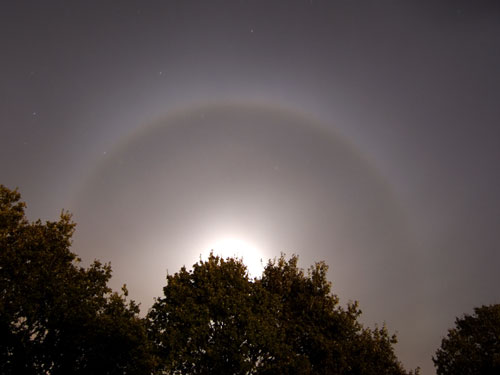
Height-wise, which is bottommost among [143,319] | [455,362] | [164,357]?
[164,357]

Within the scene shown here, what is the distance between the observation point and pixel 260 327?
3500 cm

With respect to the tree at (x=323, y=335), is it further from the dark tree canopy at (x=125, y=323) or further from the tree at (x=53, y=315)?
the tree at (x=53, y=315)

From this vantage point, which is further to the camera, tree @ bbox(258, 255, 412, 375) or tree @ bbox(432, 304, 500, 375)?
tree @ bbox(432, 304, 500, 375)

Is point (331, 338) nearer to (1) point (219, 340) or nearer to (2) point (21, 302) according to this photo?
(1) point (219, 340)

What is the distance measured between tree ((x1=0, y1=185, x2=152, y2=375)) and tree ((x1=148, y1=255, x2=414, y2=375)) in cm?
291

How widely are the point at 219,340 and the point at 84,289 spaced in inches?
517

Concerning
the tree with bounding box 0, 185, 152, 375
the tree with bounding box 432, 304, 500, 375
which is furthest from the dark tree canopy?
the tree with bounding box 432, 304, 500, 375

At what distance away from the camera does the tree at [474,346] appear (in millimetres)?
51594

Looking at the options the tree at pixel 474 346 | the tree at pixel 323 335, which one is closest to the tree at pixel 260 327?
the tree at pixel 323 335

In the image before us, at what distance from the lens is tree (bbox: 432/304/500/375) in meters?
51.6

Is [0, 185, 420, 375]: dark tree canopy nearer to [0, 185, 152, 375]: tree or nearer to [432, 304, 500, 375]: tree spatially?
[0, 185, 152, 375]: tree

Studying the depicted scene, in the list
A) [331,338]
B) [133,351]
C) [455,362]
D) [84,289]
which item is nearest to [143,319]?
[133,351]

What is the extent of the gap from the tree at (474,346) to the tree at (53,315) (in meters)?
43.8

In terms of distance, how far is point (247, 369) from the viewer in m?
33.7
